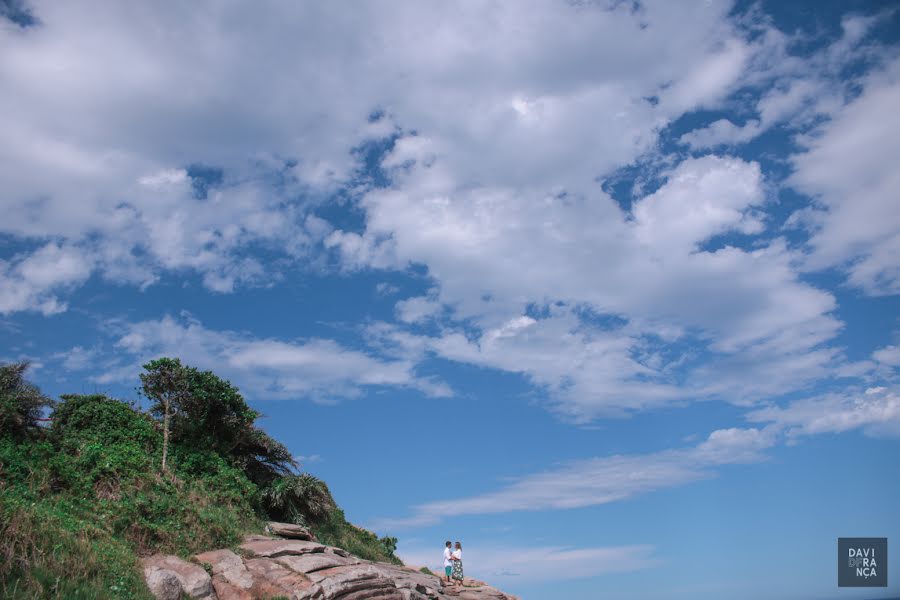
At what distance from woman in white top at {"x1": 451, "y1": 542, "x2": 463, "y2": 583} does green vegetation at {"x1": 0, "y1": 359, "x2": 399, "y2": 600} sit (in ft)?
16.2

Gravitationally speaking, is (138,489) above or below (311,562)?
above

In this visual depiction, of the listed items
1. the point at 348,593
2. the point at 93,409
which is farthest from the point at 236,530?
the point at 93,409

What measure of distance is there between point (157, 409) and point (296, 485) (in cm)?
663

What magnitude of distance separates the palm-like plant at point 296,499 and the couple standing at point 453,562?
6.24m

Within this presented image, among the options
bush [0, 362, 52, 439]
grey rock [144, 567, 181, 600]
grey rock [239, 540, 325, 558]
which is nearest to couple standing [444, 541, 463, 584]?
grey rock [239, 540, 325, 558]

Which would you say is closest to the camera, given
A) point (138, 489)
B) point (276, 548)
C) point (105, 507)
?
point (105, 507)

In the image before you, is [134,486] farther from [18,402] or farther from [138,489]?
[18,402]

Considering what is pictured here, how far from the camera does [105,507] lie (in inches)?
817

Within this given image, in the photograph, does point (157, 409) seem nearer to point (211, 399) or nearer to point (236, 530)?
point (211, 399)

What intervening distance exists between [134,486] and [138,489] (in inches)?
10.5

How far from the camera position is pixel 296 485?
94.9 feet

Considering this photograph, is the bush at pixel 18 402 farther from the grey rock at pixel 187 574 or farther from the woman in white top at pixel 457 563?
the woman in white top at pixel 457 563

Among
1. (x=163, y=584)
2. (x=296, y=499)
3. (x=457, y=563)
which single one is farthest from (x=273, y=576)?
(x=457, y=563)

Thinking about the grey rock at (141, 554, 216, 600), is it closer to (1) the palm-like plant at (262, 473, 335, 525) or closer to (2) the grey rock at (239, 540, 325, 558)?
(2) the grey rock at (239, 540, 325, 558)
